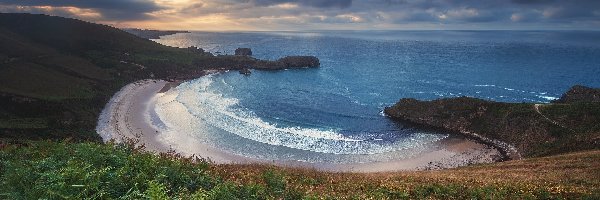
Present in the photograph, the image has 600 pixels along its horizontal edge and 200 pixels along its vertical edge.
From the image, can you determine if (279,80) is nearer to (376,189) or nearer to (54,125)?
(54,125)

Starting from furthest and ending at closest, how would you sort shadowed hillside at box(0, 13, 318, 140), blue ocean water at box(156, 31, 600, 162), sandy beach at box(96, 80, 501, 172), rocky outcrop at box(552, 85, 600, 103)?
rocky outcrop at box(552, 85, 600, 103), shadowed hillside at box(0, 13, 318, 140), blue ocean water at box(156, 31, 600, 162), sandy beach at box(96, 80, 501, 172)

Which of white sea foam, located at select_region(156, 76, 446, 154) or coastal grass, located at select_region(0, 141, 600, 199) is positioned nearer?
coastal grass, located at select_region(0, 141, 600, 199)

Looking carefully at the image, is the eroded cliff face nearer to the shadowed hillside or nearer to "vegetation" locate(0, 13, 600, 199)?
Answer: "vegetation" locate(0, 13, 600, 199)

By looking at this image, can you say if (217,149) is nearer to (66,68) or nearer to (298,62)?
(66,68)

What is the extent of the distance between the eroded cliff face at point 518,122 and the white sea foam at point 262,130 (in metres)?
6.80

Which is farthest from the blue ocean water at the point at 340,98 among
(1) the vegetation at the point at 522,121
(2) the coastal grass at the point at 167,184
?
(2) the coastal grass at the point at 167,184

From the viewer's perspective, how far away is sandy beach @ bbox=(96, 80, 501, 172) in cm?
5638

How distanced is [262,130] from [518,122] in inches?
1713

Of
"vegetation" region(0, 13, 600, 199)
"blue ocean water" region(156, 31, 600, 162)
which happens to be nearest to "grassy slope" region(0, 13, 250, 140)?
Result: "vegetation" region(0, 13, 600, 199)

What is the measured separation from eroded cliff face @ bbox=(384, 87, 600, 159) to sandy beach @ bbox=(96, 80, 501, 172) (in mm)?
3889

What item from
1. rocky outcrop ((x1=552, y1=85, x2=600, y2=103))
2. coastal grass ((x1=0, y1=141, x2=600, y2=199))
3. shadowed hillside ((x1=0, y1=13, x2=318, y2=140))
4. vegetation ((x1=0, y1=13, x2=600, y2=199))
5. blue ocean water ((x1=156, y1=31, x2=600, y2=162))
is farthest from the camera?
rocky outcrop ((x1=552, y1=85, x2=600, y2=103))

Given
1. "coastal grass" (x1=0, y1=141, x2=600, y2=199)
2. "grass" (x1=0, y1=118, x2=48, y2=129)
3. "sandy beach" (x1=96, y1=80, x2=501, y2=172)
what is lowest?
"sandy beach" (x1=96, y1=80, x2=501, y2=172)

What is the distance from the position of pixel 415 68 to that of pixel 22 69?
144m

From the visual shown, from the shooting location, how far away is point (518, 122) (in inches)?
2596
